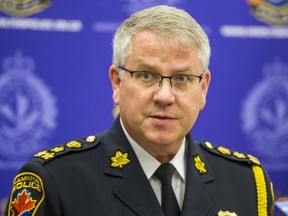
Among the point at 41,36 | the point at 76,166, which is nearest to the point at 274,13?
the point at 41,36

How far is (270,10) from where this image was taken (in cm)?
290

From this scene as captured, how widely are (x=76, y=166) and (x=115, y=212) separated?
0.17 metres

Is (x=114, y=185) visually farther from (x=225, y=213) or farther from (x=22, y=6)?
(x=22, y=6)

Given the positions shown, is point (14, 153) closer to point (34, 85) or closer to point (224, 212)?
point (34, 85)

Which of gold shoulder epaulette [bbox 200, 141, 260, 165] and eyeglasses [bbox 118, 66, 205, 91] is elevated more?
eyeglasses [bbox 118, 66, 205, 91]

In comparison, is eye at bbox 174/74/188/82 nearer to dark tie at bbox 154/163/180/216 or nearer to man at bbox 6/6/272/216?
man at bbox 6/6/272/216

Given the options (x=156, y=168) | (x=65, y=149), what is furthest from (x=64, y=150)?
(x=156, y=168)

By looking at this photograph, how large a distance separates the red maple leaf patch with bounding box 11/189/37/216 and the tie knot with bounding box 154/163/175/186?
350mm

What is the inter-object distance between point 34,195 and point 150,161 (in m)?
0.34

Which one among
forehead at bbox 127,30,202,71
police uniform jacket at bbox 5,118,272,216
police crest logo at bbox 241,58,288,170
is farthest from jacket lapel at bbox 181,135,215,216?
police crest logo at bbox 241,58,288,170

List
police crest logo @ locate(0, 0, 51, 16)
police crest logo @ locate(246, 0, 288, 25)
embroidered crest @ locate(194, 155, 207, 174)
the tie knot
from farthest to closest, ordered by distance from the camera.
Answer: police crest logo @ locate(246, 0, 288, 25) → police crest logo @ locate(0, 0, 51, 16) → embroidered crest @ locate(194, 155, 207, 174) → the tie knot

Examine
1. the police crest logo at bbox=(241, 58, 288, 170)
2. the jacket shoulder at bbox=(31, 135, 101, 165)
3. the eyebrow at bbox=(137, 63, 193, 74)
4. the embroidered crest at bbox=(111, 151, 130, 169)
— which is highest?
the eyebrow at bbox=(137, 63, 193, 74)

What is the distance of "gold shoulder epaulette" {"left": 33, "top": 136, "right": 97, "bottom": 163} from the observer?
1.65 metres

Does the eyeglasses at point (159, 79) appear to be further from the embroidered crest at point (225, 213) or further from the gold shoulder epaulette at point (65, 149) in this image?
the embroidered crest at point (225, 213)
